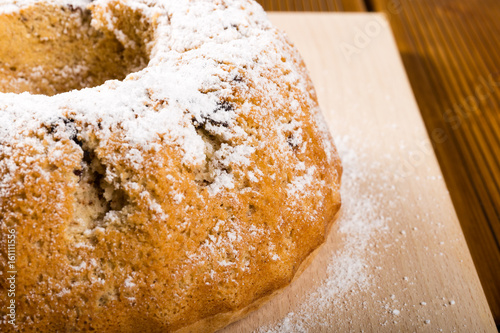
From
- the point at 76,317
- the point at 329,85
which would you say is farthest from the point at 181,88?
the point at 329,85

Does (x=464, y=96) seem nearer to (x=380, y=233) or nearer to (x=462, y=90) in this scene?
(x=462, y=90)

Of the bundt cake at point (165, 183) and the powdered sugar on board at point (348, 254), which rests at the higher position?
the bundt cake at point (165, 183)

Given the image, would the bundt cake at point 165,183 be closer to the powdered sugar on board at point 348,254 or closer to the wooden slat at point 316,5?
the powdered sugar on board at point 348,254

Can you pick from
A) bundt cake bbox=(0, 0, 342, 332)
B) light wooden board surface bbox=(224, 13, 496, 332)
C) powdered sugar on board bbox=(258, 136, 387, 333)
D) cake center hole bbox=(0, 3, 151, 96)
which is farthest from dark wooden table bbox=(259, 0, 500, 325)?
cake center hole bbox=(0, 3, 151, 96)

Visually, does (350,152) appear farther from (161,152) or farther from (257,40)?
(161,152)

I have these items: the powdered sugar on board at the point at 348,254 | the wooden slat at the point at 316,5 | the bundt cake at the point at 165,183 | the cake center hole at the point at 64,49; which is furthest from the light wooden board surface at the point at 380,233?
the cake center hole at the point at 64,49

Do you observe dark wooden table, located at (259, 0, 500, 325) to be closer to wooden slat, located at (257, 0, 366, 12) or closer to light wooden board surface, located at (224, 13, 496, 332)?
wooden slat, located at (257, 0, 366, 12)
